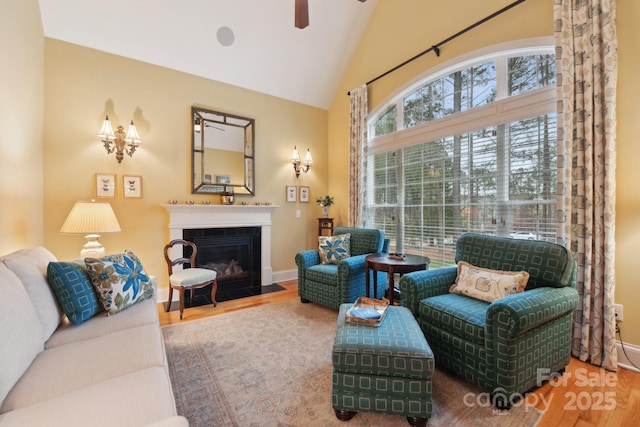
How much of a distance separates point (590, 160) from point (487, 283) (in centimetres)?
123

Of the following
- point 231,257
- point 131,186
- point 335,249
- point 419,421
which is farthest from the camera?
point 231,257

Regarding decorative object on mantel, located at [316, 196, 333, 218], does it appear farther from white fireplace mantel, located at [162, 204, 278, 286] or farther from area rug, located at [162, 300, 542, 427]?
area rug, located at [162, 300, 542, 427]

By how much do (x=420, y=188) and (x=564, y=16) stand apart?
6.54 feet

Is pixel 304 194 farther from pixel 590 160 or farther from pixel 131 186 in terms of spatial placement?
pixel 590 160

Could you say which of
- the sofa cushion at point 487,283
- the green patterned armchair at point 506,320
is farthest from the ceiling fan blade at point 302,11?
the sofa cushion at point 487,283

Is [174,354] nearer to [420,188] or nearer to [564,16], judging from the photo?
[420,188]

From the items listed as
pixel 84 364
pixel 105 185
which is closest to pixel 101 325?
pixel 84 364

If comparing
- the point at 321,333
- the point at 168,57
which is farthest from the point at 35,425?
the point at 168,57

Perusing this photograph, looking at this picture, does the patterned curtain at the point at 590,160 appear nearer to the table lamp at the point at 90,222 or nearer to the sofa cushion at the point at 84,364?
the sofa cushion at the point at 84,364

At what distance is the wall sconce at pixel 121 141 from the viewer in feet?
10.4

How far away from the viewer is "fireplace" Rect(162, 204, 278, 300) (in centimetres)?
362

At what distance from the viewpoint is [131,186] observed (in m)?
3.38

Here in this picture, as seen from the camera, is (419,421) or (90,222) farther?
(90,222)

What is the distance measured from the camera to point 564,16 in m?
2.23
